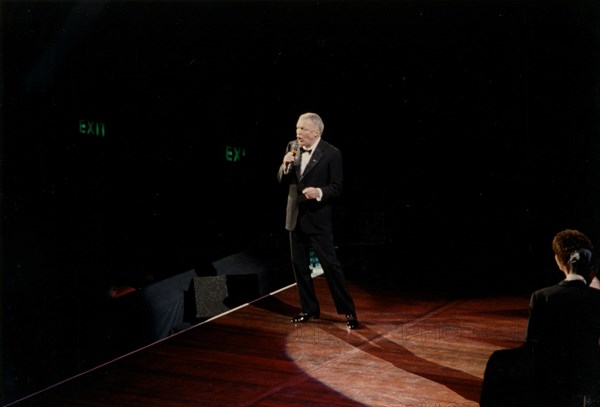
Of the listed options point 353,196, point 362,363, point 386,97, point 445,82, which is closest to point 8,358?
point 362,363

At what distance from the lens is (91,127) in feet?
21.4

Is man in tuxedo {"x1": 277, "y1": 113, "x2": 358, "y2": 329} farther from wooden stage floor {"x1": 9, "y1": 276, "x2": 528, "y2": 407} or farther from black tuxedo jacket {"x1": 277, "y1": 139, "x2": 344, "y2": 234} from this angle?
wooden stage floor {"x1": 9, "y1": 276, "x2": 528, "y2": 407}

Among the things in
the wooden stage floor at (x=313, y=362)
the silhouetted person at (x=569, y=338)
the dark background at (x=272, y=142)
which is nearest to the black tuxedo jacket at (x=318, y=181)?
the wooden stage floor at (x=313, y=362)

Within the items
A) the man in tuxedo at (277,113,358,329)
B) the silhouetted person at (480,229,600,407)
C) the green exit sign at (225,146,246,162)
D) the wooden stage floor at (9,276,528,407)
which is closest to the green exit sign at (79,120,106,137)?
the green exit sign at (225,146,246,162)

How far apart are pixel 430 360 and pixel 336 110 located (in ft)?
13.1

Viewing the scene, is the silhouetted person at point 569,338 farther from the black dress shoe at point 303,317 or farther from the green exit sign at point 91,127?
the green exit sign at point 91,127

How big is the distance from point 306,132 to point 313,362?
1287 millimetres

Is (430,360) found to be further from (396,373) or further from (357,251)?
(357,251)

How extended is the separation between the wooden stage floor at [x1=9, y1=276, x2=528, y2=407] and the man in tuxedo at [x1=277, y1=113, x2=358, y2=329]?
263 mm

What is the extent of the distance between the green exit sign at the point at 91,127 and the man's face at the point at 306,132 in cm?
335

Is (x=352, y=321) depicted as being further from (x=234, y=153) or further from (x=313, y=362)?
(x=234, y=153)

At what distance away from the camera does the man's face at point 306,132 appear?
3.78 metres

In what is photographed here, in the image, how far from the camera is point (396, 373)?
310 centimetres

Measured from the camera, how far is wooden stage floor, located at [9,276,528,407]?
2840 millimetres
